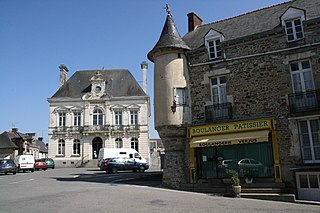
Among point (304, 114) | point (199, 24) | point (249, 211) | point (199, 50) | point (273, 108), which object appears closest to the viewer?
point (249, 211)

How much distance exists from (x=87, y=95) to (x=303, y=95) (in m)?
29.2

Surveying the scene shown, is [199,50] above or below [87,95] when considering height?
below

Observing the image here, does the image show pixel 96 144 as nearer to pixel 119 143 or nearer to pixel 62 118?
pixel 119 143

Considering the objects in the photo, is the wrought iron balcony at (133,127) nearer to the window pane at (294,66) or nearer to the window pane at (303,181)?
the window pane at (294,66)

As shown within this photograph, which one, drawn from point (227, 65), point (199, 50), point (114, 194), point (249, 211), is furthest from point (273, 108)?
point (114, 194)

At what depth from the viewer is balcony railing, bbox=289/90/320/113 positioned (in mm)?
11445

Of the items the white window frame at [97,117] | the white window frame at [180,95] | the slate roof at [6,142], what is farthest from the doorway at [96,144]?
Answer: the white window frame at [180,95]

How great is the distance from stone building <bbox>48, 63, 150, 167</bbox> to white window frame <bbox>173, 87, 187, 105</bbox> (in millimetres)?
21344

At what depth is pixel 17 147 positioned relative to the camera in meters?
42.9

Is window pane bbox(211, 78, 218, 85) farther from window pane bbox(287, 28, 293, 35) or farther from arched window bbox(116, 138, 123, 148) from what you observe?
arched window bbox(116, 138, 123, 148)

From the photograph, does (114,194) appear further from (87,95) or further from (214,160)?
(87,95)

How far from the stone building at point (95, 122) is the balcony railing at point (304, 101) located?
80.3 feet

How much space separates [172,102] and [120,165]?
10823 mm

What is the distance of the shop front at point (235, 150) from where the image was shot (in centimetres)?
1201
